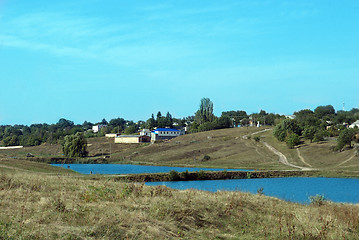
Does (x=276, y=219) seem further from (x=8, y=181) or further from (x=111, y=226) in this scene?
(x=8, y=181)

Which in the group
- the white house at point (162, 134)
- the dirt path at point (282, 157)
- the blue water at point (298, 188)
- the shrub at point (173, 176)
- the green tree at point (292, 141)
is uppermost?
the white house at point (162, 134)

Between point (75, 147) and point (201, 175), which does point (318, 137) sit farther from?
point (75, 147)

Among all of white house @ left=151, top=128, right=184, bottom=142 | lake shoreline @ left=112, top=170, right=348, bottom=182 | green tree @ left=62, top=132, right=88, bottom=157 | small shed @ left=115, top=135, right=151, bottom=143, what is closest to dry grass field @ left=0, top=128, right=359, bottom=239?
lake shoreline @ left=112, top=170, right=348, bottom=182

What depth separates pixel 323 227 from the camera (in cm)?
1308

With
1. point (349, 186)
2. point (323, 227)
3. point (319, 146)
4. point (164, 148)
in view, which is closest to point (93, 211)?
point (323, 227)

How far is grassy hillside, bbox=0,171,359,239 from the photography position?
10938 millimetres

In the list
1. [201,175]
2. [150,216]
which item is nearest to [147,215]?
[150,216]

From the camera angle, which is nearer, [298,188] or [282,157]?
[298,188]

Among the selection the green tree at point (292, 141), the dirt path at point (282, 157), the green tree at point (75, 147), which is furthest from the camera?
the green tree at point (75, 147)

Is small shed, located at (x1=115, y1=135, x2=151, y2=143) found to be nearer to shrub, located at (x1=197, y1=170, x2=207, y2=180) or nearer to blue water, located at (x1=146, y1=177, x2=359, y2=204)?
Answer: blue water, located at (x1=146, y1=177, x2=359, y2=204)

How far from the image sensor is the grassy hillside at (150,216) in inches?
431

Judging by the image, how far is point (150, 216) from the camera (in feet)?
42.4

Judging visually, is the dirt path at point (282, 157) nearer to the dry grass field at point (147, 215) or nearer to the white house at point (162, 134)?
the white house at point (162, 134)

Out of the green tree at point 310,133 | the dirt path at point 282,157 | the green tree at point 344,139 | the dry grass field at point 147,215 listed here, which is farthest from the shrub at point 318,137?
the dry grass field at point 147,215
